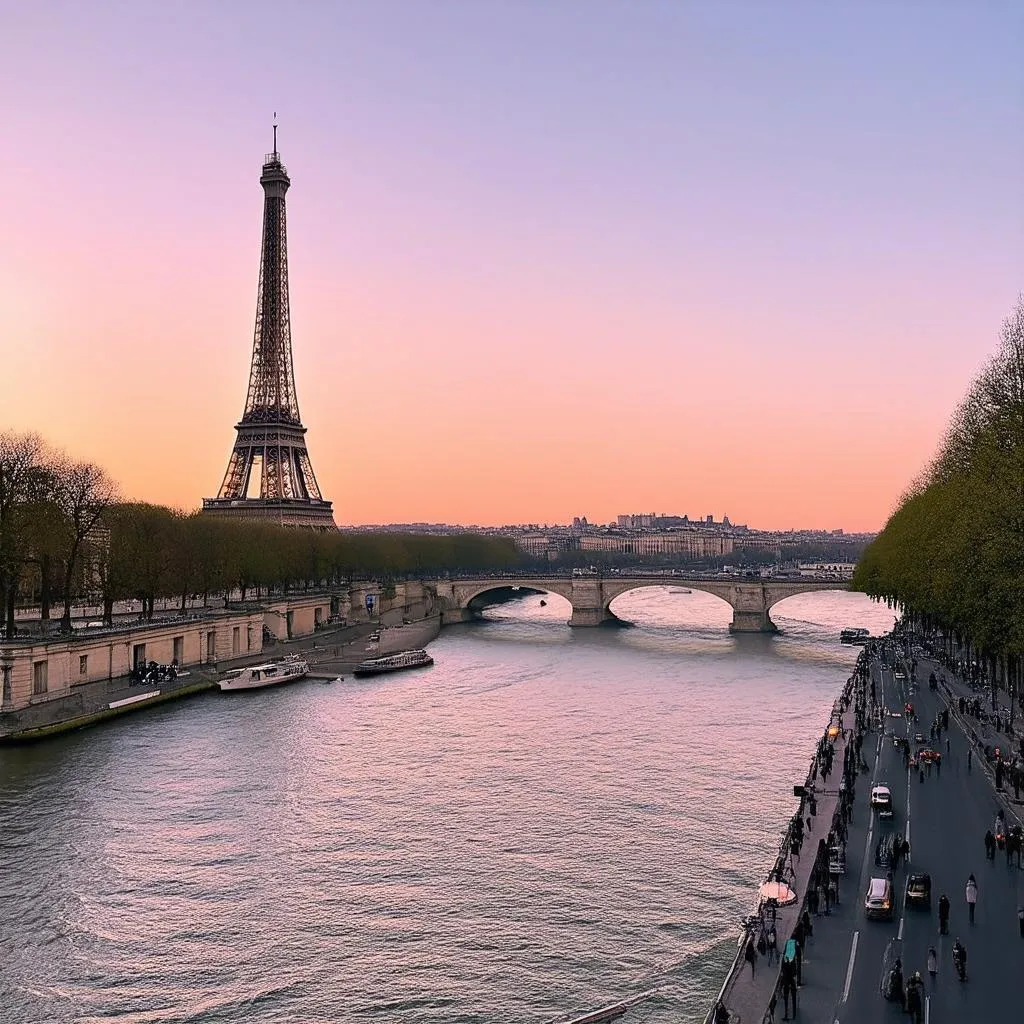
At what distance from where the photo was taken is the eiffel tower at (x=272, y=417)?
4343 inches

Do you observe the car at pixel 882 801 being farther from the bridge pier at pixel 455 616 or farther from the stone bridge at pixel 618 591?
the bridge pier at pixel 455 616

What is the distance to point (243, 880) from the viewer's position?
2600 cm

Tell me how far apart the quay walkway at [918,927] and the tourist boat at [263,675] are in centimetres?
3291

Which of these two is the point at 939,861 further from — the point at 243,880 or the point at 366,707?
the point at 366,707

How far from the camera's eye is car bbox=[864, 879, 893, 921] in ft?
66.5

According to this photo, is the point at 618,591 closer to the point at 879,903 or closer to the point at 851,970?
the point at 879,903

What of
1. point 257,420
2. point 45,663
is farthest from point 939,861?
point 257,420

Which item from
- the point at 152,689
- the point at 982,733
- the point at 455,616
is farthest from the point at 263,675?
the point at 455,616

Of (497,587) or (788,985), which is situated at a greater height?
(497,587)

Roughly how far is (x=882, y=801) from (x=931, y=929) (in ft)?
28.2

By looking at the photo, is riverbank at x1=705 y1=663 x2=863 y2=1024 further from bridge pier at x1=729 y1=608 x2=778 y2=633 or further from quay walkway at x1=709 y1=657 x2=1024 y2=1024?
bridge pier at x1=729 y1=608 x2=778 y2=633

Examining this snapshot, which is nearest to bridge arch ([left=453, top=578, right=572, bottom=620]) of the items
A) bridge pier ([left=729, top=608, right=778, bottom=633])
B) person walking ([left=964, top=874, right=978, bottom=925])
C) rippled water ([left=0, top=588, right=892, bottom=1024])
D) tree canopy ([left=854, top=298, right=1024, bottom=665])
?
bridge pier ([left=729, top=608, right=778, bottom=633])

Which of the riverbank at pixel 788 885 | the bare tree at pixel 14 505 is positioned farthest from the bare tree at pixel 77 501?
the riverbank at pixel 788 885

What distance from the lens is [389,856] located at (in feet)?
91.4
